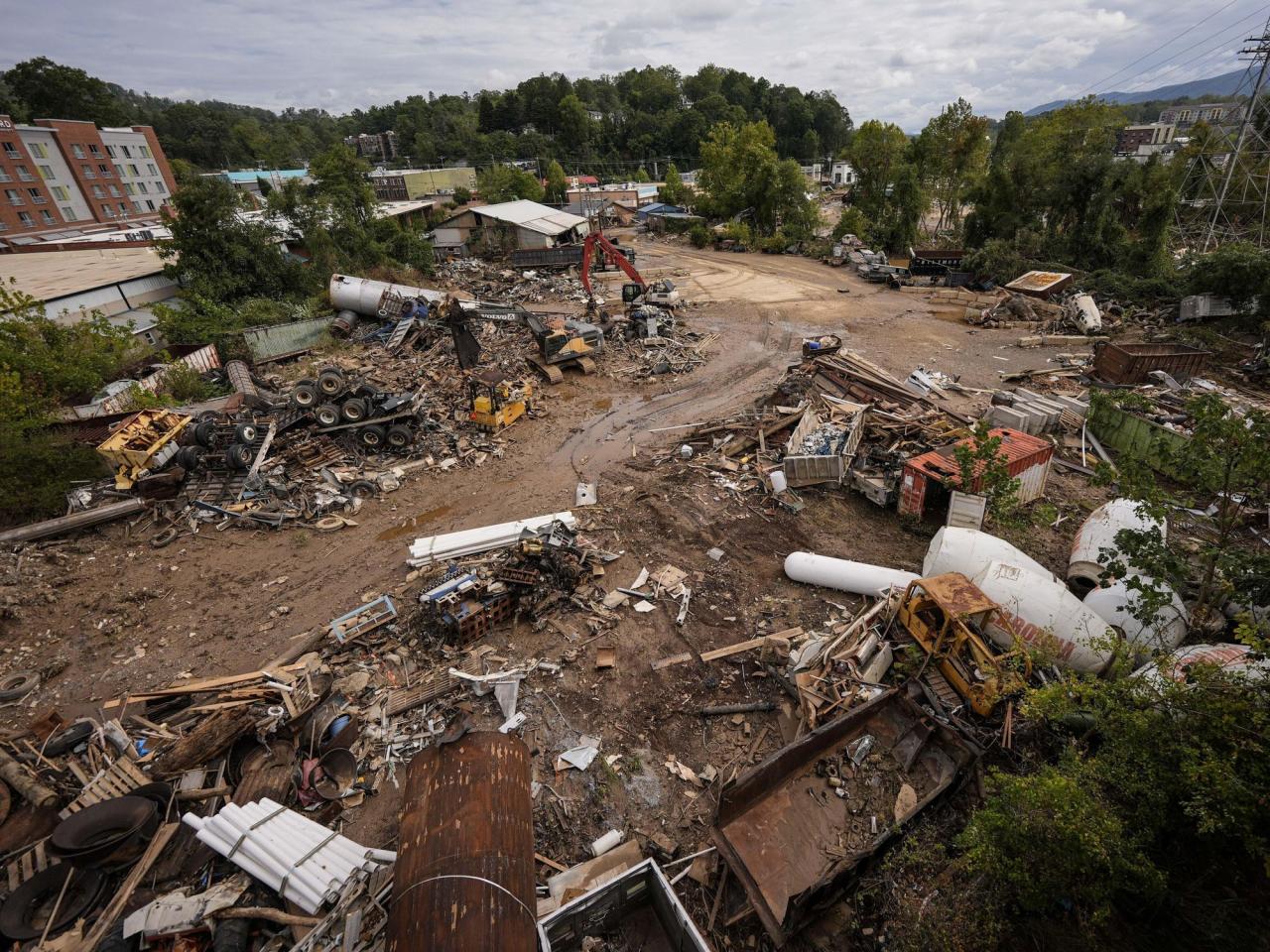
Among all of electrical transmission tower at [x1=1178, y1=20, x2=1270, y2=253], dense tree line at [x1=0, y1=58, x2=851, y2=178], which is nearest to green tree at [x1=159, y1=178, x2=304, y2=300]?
electrical transmission tower at [x1=1178, y1=20, x2=1270, y2=253]

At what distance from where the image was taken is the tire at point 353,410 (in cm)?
1466

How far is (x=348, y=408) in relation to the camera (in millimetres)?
14672

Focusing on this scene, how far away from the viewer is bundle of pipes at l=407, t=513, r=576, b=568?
35.4ft

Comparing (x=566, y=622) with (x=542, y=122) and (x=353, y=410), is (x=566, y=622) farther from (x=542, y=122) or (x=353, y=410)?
(x=542, y=122)

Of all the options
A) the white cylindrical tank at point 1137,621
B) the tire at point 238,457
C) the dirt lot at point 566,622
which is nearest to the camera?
the white cylindrical tank at point 1137,621

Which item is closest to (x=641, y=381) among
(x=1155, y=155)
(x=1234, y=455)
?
(x=1234, y=455)

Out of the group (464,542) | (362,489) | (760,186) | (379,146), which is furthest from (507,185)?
(379,146)

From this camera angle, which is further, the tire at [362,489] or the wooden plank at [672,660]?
the tire at [362,489]

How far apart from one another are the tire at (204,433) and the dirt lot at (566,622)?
103 inches

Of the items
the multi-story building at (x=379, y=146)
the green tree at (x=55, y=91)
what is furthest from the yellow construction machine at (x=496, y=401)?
the multi-story building at (x=379, y=146)

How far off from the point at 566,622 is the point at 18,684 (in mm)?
8791

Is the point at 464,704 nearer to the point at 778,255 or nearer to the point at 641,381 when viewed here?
the point at 641,381

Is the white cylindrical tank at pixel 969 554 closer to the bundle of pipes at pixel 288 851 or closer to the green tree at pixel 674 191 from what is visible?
the bundle of pipes at pixel 288 851

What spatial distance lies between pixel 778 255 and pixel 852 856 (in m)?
41.2
